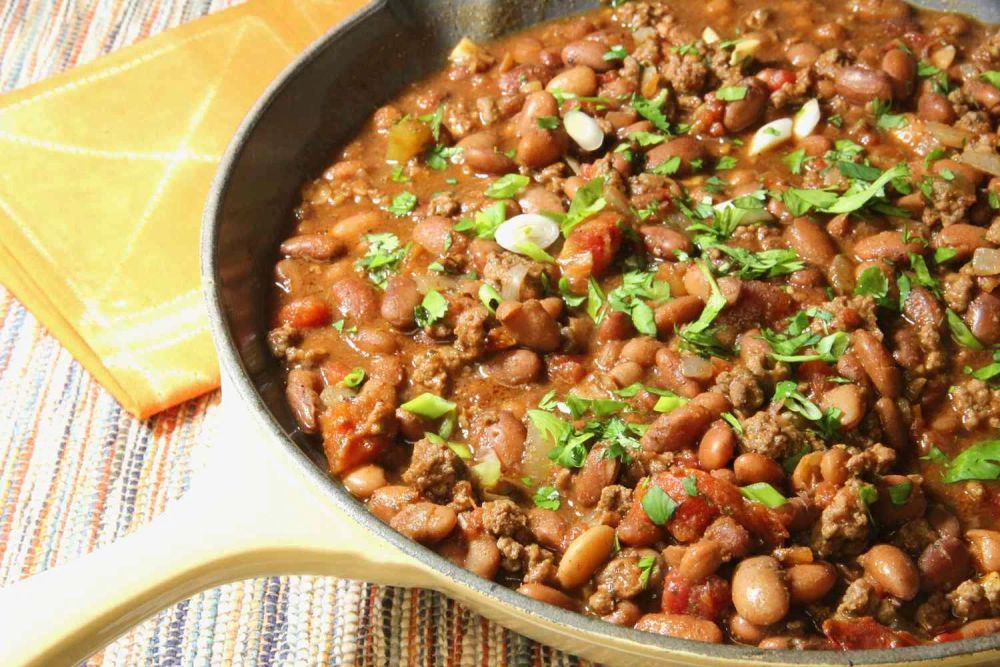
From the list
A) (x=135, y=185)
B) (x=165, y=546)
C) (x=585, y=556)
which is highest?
(x=165, y=546)

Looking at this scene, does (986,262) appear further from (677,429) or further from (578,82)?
(578,82)

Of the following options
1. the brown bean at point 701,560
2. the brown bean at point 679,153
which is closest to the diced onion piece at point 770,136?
the brown bean at point 679,153

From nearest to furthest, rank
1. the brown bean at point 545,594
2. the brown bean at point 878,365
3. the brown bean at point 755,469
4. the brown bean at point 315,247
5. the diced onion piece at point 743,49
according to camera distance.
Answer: the brown bean at point 545,594, the brown bean at point 755,469, the brown bean at point 878,365, the brown bean at point 315,247, the diced onion piece at point 743,49

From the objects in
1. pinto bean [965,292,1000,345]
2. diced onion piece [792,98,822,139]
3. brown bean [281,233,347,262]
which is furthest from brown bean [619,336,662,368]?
diced onion piece [792,98,822,139]

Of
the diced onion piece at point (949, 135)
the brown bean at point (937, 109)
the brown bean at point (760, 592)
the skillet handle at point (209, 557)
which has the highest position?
the skillet handle at point (209, 557)

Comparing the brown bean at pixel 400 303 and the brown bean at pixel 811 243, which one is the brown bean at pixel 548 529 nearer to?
the brown bean at pixel 400 303

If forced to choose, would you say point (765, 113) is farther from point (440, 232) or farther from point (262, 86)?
point (262, 86)

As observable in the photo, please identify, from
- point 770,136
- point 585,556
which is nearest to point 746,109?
point 770,136
